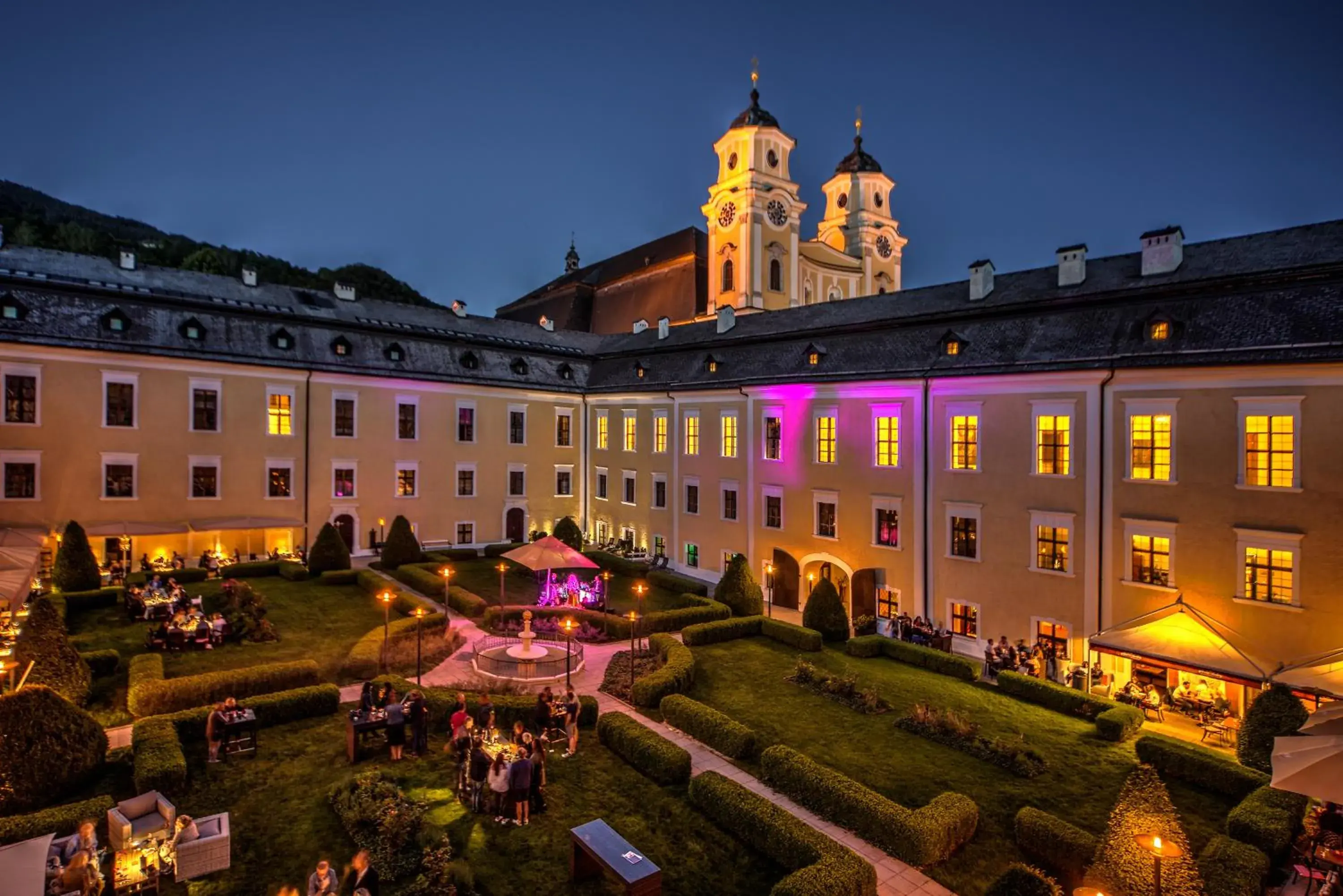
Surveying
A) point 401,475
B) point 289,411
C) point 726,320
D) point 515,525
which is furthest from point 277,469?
point 726,320

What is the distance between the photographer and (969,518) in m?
24.5

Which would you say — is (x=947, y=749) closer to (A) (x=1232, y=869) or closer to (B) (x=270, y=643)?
(A) (x=1232, y=869)

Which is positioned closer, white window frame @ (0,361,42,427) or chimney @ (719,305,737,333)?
white window frame @ (0,361,42,427)

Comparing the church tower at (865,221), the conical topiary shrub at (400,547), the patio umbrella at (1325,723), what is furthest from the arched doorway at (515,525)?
the church tower at (865,221)

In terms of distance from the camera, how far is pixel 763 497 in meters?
31.7

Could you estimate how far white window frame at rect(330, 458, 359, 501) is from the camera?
3478 centimetres

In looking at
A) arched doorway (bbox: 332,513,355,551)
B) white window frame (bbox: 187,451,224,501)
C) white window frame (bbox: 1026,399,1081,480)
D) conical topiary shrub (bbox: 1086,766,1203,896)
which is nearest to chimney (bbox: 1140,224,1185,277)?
white window frame (bbox: 1026,399,1081,480)

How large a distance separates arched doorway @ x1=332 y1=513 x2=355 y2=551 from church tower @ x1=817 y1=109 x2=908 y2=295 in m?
48.4

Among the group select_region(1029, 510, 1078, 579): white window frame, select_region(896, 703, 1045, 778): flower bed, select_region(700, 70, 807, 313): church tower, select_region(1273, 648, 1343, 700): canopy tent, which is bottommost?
select_region(896, 703, 1045, 778): flower bed

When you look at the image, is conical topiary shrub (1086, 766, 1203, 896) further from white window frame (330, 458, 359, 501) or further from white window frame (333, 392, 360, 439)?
white window frame (333, 392, 360, 439)

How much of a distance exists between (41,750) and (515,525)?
28.8m

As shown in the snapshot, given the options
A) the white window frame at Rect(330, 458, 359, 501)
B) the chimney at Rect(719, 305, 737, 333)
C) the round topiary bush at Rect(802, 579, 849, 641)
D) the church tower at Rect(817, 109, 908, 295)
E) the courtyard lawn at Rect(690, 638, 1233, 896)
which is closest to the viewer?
the courtyard lawn at Rect(690, 638, 1233, 896)

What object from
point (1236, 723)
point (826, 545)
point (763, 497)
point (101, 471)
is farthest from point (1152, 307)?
point (101, 471)

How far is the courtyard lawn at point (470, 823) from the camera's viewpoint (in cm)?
1085
